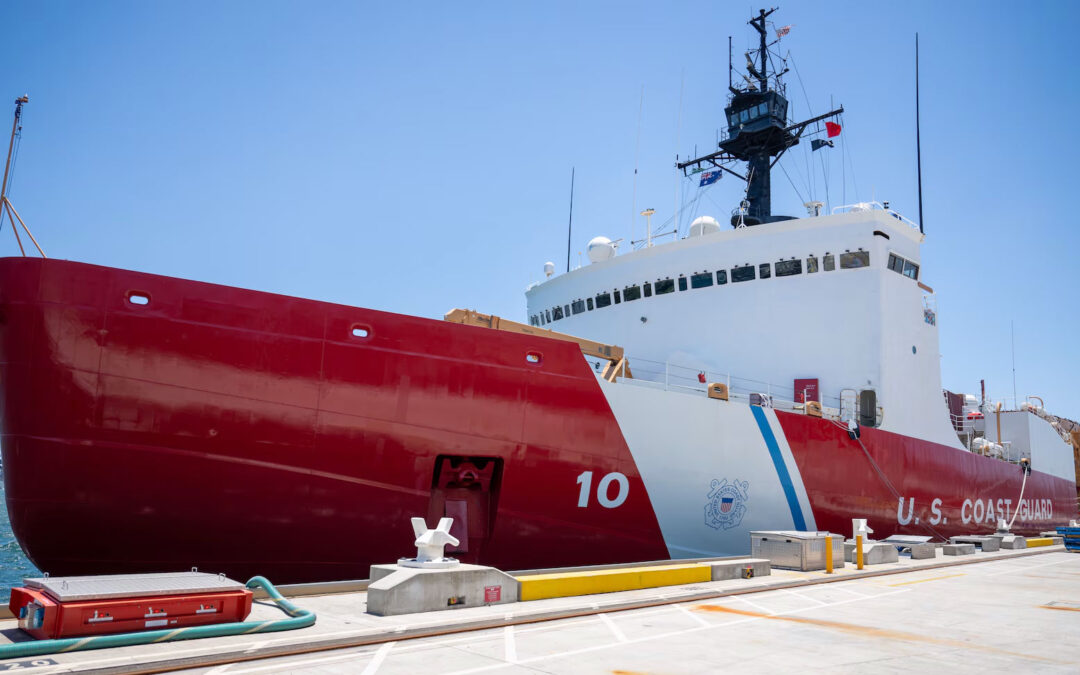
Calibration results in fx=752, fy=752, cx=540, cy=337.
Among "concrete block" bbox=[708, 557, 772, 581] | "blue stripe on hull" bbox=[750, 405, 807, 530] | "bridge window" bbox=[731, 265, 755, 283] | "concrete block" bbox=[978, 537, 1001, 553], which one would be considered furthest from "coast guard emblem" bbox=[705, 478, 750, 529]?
"concrete block" bbox=[978, 537, 1001, 553]

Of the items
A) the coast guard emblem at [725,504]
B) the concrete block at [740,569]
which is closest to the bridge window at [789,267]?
the coast guard emblem at [725,504]

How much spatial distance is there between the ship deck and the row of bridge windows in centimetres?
709

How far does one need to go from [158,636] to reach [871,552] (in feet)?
33.7

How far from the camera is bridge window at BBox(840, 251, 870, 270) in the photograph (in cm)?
1425

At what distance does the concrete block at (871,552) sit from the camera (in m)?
11.6

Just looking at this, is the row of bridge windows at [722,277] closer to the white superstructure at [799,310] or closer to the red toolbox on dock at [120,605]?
the white superstructure at [799,310]

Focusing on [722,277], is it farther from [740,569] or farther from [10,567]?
[10,567]

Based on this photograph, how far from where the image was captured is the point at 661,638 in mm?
5859

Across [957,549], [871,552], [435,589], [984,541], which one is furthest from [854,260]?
[435,589]

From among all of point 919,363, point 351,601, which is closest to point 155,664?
point 351,601

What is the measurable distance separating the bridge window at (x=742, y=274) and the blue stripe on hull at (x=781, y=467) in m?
4.05

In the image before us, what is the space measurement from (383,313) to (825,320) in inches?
379

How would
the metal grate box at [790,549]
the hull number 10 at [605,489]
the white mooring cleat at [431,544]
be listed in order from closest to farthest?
the white mooring cleat at [431,544] → the hull number 10 at [605,489] → the metal grate box at [790,549]

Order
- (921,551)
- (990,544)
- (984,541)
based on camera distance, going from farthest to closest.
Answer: (990,544)
(984,541)
(921,551)
